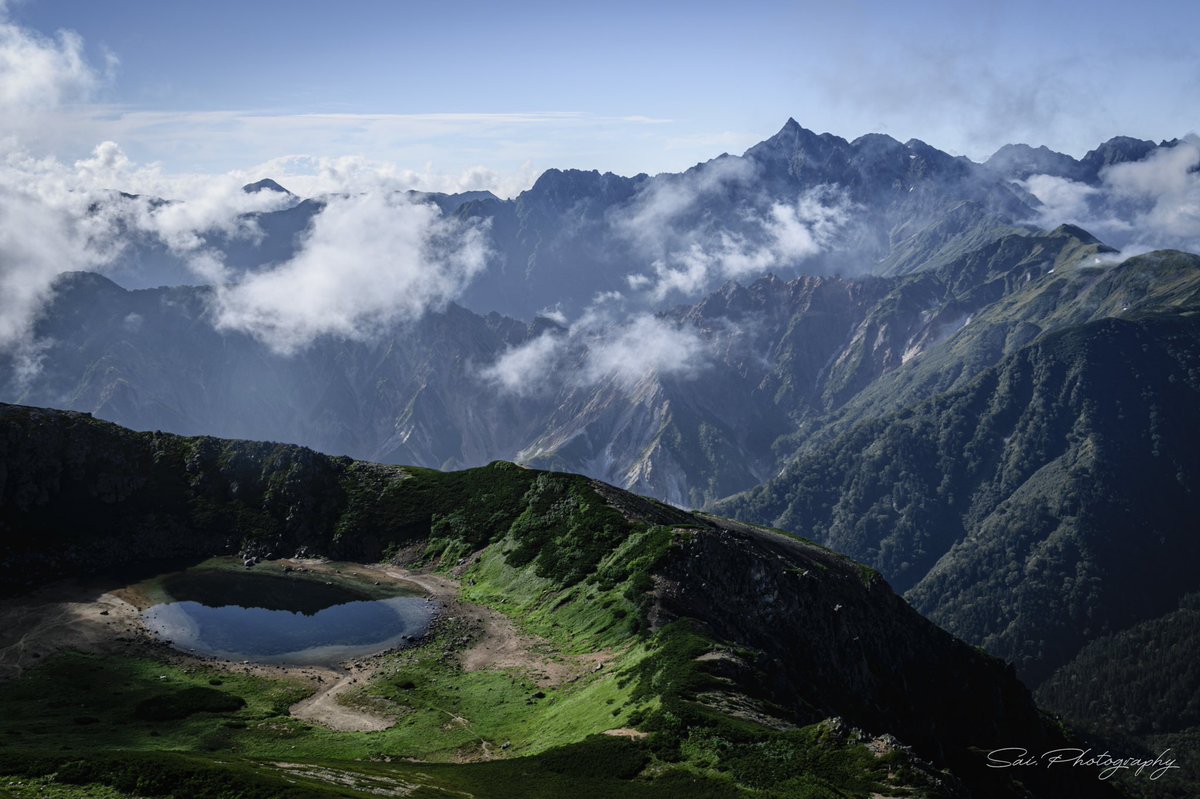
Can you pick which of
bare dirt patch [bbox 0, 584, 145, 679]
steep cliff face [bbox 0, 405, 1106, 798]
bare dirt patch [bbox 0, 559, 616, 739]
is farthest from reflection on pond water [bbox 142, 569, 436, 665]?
steep cliff face [bbox 0, 405, 1106, 798]

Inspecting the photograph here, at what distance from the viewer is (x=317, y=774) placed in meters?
80.9

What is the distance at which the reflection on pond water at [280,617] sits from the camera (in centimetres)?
13675

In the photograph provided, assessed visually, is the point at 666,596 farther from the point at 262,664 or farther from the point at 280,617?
the point at 280,617

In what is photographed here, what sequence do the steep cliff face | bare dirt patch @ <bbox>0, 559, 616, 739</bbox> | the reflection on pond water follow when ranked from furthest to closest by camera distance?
the reflection on pond water
bare dirt patch @ <bbox>0, 559, 616, 739</bbox>
the steep cliff face

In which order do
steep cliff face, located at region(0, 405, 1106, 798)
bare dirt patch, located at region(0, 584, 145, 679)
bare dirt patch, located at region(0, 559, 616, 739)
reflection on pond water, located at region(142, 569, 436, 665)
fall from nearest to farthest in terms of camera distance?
1. steep cliff face, located at region(0, 405, 1106, 798)
2. bare dirt patch, located at region(0, 559, 616, 739)
3. bare dirt patch, located at region(0, 584, 145, 679)
4. reflection on pond water, located at region(142, 569, 436, 665)

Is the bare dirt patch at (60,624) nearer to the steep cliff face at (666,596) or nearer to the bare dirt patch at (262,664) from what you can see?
the bare dirt patch at (262,664)

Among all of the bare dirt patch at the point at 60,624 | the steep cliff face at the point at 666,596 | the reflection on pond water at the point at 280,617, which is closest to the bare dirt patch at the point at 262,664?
the bare dirt patch at the point at 60,624

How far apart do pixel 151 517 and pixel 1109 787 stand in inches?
8626

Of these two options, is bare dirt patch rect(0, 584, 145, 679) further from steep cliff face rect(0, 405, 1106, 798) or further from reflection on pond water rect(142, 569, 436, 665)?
steep cliff face rect(0, 405, 1106, 798)

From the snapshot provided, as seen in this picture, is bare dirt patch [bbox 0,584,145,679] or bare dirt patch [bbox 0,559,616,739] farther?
bare dirt patch [bbox 0,584,145,679]

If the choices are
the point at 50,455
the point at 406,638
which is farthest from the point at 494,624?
the point at 50,455

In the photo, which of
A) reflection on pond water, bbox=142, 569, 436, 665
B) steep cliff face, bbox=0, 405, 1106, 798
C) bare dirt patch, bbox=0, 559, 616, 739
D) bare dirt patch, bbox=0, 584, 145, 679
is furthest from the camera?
reflection on pond water, bbox=142, 569, 436, 665

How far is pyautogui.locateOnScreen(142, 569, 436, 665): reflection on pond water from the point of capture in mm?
136750

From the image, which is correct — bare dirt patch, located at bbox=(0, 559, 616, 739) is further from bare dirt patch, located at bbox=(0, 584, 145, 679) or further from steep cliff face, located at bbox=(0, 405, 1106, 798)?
steep cliff face, located at bbox=(0, 405, 1106, 798)
